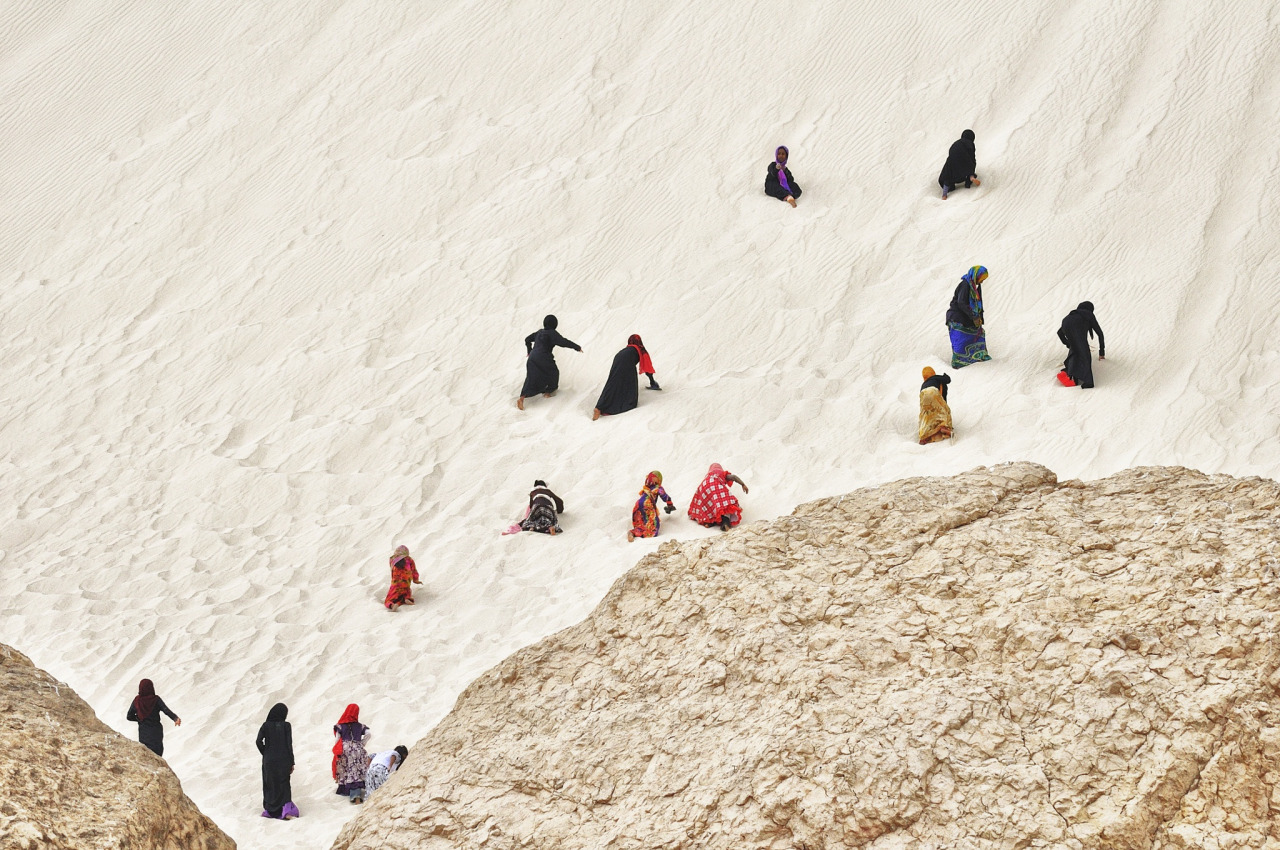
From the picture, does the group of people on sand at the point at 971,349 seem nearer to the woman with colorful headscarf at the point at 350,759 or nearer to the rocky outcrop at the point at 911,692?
the rocky outcrop at the point at 911,692

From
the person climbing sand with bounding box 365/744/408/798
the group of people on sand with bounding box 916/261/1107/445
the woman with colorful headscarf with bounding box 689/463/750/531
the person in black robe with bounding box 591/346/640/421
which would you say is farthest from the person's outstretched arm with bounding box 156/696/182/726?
the group of people on sand with bounding box 916/261/1107/445

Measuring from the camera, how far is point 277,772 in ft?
22.3

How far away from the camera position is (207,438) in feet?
38.8

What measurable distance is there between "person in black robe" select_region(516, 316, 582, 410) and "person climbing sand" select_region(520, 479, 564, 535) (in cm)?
211

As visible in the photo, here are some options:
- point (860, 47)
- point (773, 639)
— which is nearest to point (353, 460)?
point (773, 639)

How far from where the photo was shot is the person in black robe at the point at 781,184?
14500mm

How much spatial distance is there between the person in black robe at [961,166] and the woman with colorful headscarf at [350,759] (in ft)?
33.1

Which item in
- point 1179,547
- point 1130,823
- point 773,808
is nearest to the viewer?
point 1130,823

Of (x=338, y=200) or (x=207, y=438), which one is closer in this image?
(x=207, y=438)

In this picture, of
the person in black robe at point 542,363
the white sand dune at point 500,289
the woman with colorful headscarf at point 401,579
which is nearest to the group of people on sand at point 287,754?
the white sand dune at point 500,289

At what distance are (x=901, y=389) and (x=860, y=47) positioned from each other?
298 inches

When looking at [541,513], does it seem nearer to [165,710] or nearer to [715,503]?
[715,503]

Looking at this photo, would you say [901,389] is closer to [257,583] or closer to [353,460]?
[353,460]

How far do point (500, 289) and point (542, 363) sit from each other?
95.1 inches
